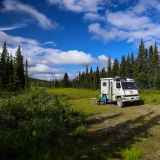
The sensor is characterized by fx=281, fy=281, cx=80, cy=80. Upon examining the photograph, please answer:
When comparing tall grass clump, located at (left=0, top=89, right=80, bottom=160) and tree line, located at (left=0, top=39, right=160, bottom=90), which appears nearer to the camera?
tall grass clump, located at (left=0, top=89, right=80, bottom=160)

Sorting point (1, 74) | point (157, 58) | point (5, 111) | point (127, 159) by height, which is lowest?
point (127, 159)

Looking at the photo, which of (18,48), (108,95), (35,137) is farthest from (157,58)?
(35,137)

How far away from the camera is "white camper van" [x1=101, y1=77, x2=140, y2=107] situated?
28078 mm

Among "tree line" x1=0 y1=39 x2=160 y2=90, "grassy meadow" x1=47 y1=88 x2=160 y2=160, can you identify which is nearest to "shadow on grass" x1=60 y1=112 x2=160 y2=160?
"grassy meadow" x1=47 y1=88 x2=160 y2=160

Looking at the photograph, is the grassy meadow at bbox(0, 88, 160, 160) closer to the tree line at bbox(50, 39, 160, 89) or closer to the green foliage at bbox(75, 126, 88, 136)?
the green foliage at bbox(75, 126, 88, 136)

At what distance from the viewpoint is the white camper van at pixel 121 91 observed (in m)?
28.1

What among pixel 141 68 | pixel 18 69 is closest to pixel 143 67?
pixel 141 68

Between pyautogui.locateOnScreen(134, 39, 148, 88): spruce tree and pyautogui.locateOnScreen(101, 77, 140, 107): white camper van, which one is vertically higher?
pyautogui.locateOnScreen(134, 39, 148, 88): spruce tree

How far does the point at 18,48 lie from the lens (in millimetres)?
80750

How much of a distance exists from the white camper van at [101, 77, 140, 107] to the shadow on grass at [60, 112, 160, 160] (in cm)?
1118

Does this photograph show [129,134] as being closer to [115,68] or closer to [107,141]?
[107,141]

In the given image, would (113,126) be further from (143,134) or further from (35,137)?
(35,137)

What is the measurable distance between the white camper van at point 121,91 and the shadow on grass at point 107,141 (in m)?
11.2

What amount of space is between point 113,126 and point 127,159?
22.2ft
